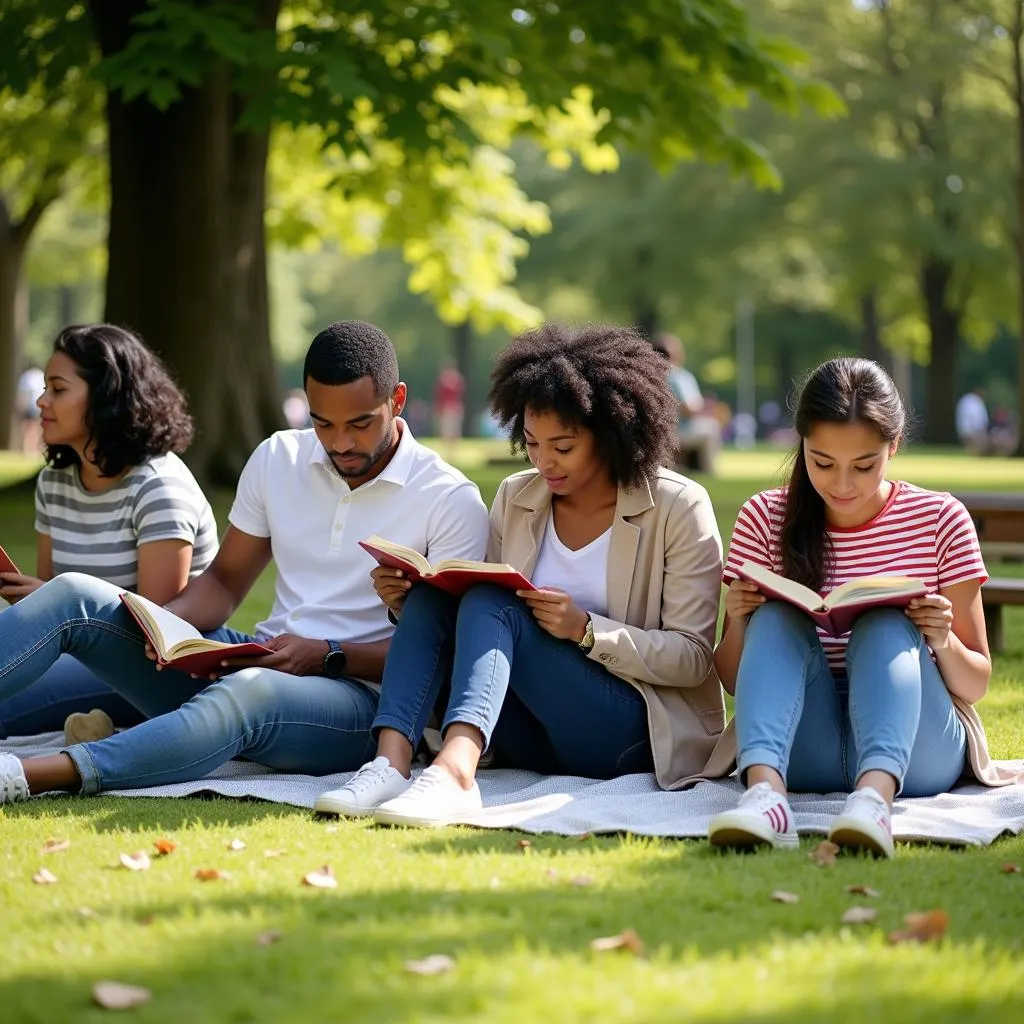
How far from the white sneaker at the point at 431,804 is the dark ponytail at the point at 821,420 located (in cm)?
107

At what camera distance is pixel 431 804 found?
13.4 ft

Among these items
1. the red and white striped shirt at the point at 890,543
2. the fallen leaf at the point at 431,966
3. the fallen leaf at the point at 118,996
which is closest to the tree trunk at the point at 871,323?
the red and white striped shirt at the point at 890,543

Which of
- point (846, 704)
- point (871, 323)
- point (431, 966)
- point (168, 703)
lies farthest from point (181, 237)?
point (871, 323)

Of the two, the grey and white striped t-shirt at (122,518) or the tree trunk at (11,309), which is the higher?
the tree trunk at (11,309)

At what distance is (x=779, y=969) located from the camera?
110 inches

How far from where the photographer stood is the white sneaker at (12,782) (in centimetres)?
427

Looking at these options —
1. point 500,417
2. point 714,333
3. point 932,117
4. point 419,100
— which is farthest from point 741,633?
point 714,333

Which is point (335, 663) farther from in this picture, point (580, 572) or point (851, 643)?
point (851, 643)

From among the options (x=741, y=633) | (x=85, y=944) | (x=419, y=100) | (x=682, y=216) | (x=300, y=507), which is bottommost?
(x=85, y=944)

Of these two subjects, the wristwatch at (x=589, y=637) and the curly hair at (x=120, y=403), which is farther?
the curly hair at (x=120, y=403)

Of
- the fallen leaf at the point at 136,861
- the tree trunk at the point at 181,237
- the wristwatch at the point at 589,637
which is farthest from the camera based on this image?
the tree trunk at the point at 181,237

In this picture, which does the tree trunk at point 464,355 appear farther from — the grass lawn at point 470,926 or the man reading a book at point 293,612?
the grass lawn at point 470,926

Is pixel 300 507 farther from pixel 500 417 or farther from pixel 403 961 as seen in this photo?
pixel 403 961

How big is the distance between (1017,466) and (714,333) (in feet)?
72.7
